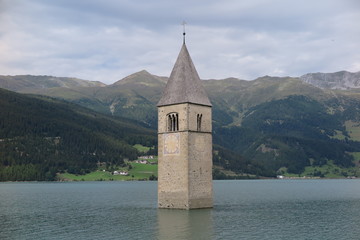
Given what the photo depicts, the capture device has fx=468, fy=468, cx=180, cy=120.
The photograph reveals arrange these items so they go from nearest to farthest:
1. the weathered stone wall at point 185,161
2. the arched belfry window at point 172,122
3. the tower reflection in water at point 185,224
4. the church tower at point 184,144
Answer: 1. the tower reflection in water at point 185,224
2. the weathered stone wall at point 185,161
3. the church tower at point 184,144
4. the arched belfry window at point 172,122

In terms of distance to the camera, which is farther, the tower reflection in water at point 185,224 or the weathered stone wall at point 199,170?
the weathered stone wall at point 199,170

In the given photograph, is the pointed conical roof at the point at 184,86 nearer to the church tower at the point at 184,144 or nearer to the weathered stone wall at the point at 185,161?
the church tower at the point at 184,144

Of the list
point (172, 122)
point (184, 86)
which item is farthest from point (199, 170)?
point (184, 86)

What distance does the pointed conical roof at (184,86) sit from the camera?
6756cm

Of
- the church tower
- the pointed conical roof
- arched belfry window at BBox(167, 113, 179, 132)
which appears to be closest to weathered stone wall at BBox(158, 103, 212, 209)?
the church tower

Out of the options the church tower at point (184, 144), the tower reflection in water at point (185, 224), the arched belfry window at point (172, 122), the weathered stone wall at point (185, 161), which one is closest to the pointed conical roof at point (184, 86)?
the church tower at point (184, 144)

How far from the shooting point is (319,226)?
59250 millimetres

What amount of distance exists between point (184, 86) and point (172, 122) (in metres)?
5.53

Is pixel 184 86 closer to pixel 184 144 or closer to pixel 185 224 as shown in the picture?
pixel 184 144

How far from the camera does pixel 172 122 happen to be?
68250mm

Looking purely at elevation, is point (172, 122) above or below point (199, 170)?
above

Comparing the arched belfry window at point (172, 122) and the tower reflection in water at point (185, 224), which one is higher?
the arched belfry window at point (172, 122)

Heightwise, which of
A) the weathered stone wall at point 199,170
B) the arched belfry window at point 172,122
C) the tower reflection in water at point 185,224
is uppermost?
the arched belfry window at point 172,122

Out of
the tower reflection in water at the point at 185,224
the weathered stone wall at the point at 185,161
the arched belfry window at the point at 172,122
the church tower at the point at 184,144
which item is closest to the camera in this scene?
the tower reflection in water at the point at 185,224
